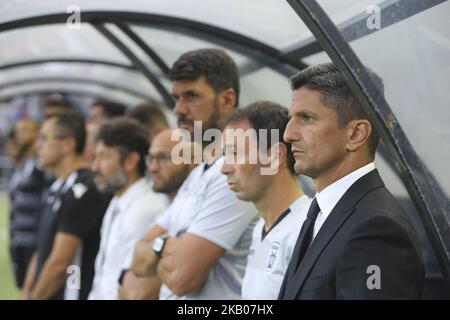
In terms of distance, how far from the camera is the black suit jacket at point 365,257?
229 centimetres

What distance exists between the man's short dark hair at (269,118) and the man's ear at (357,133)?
2.15ft

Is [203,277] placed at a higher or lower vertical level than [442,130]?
lower

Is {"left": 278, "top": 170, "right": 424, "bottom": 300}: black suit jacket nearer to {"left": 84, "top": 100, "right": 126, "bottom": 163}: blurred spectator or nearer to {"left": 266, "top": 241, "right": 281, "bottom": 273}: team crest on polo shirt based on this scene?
{"left": 266, "top": 241, "right": 281, "bottom": 273}: team crest on polo shirt

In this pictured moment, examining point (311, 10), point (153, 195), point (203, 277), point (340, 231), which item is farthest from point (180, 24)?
point (340, 231)

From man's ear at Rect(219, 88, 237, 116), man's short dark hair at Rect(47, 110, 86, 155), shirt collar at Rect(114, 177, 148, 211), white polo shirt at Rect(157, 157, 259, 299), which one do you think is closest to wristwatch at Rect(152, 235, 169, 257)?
white polo shirt at Rect(157, 157, 259, 299)

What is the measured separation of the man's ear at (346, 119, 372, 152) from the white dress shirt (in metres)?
0.08

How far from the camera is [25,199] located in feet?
30.3

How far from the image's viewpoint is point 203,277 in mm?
3629

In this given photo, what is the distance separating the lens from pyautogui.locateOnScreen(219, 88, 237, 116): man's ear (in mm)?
4055

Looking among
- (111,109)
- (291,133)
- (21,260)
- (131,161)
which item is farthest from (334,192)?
(21,260)

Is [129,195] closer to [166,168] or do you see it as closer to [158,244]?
[166,168]
